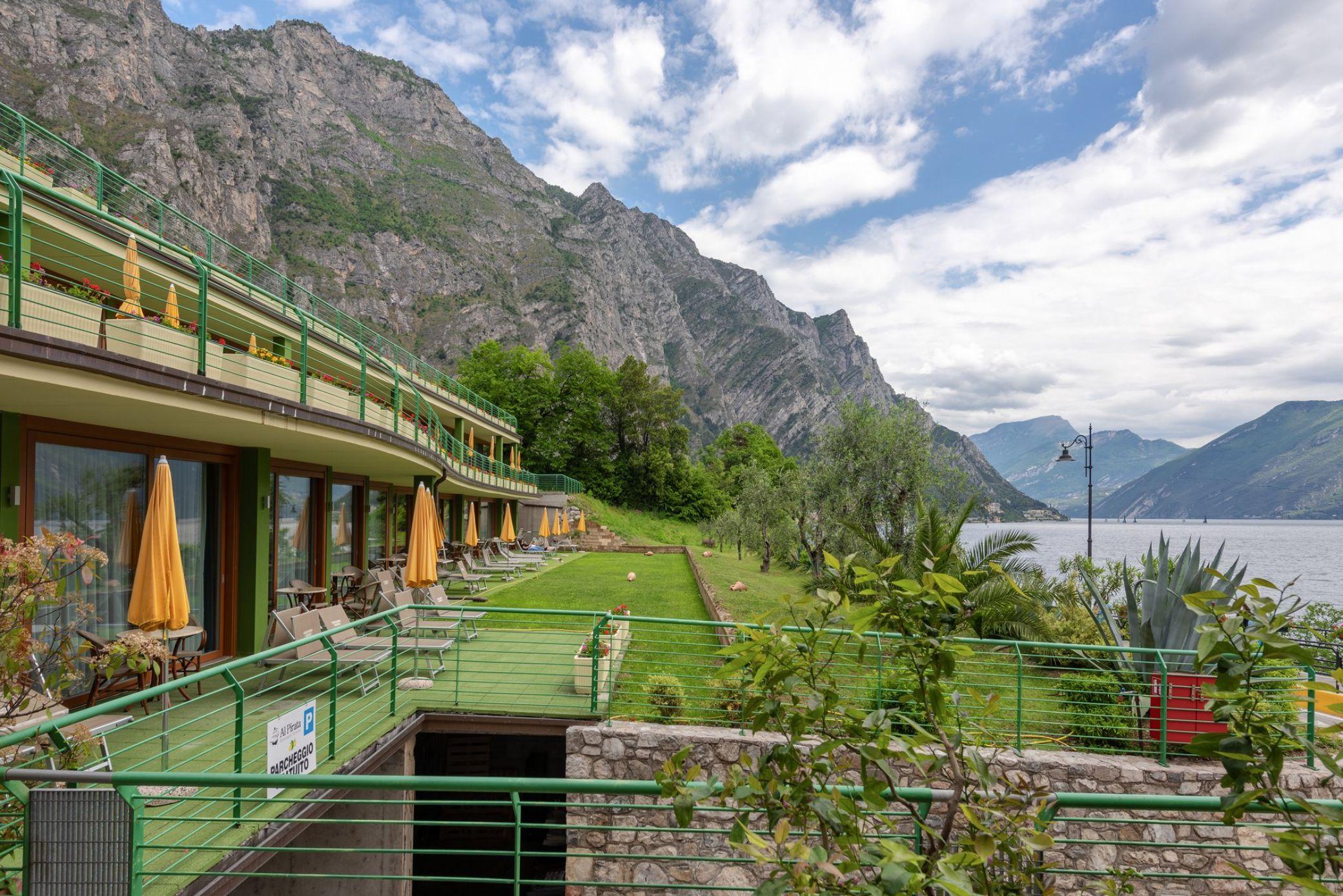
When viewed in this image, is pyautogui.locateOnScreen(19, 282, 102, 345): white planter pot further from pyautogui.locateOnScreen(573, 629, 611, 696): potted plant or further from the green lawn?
the green lawn

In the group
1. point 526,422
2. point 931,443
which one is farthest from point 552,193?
point 931,443

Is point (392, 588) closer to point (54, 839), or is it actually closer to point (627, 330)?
point (54, 839)

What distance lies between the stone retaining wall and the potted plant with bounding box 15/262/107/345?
21.9 ft

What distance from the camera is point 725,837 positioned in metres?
7.55

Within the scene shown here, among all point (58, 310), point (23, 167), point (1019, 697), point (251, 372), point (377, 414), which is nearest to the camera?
point (58, 310)

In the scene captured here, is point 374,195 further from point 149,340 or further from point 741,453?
point 149,340

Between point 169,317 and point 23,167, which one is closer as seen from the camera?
point 169,317

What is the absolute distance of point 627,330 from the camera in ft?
424

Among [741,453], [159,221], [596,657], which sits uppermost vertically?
[159,221]

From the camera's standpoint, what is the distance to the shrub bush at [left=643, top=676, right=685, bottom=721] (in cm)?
805

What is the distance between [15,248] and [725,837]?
8.63 m

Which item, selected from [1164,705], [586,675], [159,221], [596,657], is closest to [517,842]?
[596,657]

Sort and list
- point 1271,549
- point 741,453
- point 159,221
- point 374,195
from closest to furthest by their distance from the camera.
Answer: point 159,221 < point 741,453 < point 1271,549 < point 374,195

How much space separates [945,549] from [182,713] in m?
8.59
